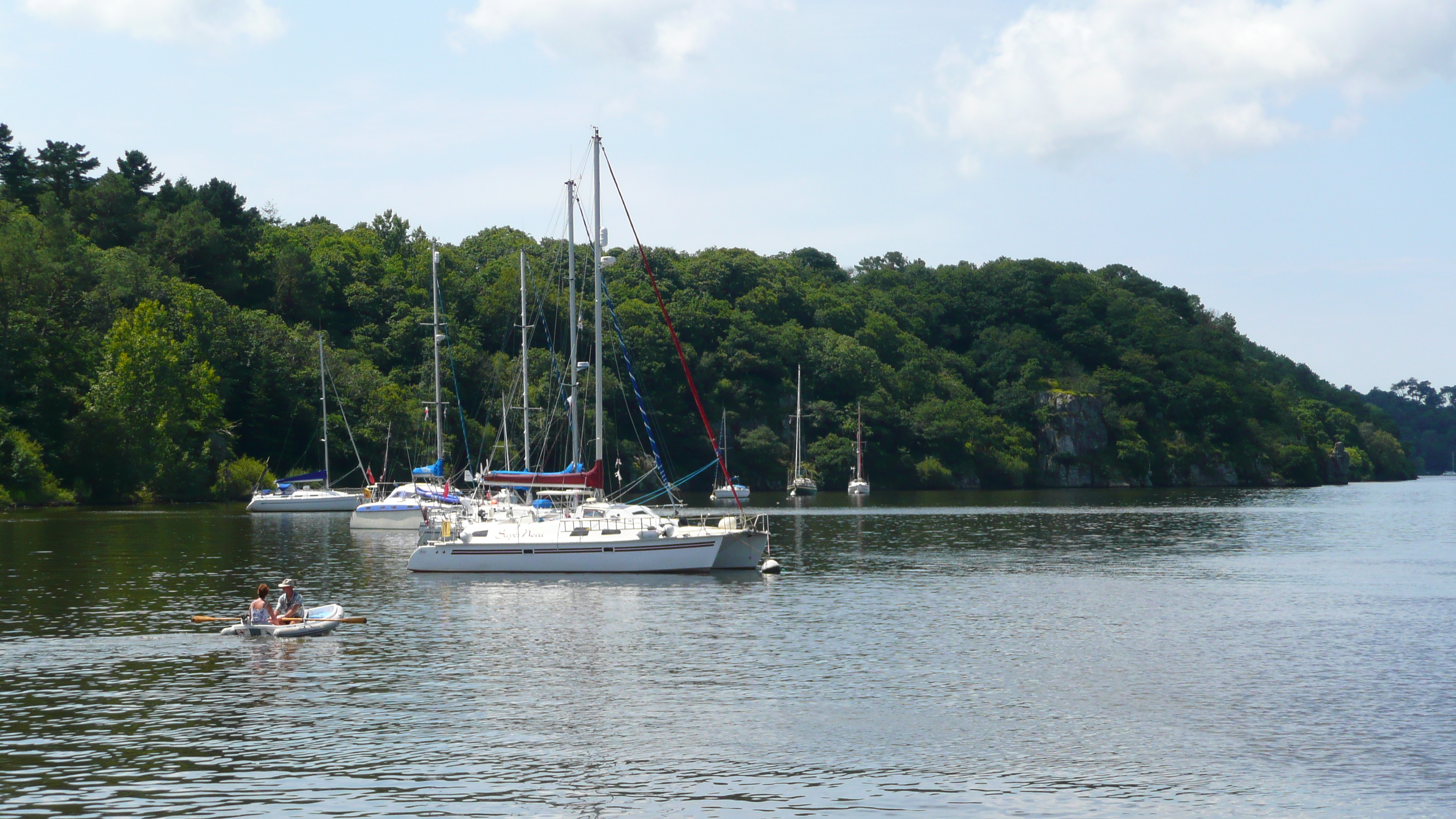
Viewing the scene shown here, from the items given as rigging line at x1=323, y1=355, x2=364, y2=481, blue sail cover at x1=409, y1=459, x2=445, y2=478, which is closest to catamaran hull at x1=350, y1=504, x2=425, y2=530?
blue sail cover at x1=409, y1=459, x2=445, y2=478

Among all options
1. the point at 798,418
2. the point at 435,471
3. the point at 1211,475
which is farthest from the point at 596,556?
the point at 1211,475

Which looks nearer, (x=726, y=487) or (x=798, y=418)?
(x=726, y=487)

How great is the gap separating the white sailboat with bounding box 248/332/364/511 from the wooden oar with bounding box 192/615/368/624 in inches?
2700

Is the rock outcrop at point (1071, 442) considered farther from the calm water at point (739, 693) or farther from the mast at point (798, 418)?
the calm water at point (739, 693)

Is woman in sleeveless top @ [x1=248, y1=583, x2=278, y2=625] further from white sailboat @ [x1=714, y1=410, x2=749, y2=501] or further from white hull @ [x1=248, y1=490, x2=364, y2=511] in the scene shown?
white sailboat @ [x1=714, y1=410, x2=749, y2=501]

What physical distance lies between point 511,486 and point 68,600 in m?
19.9

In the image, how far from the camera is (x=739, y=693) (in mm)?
30297

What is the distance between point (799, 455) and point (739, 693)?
13502 cm

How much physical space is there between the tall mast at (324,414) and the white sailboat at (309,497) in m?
0.08

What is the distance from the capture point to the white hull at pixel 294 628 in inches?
1508

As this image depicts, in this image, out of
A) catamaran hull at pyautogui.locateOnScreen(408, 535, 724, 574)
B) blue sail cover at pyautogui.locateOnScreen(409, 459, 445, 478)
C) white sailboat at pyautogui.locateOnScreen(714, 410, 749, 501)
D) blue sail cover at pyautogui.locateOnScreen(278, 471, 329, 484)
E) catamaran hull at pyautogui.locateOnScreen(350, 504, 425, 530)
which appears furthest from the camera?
white sailboat at pyautogui.locateOnScreen(714, 410, 749, 501)

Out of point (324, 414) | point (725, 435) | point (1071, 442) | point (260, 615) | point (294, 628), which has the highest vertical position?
point (324, 414)

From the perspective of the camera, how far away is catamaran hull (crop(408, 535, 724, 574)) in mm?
53312

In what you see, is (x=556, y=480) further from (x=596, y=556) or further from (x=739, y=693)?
(x=739, y=693)
